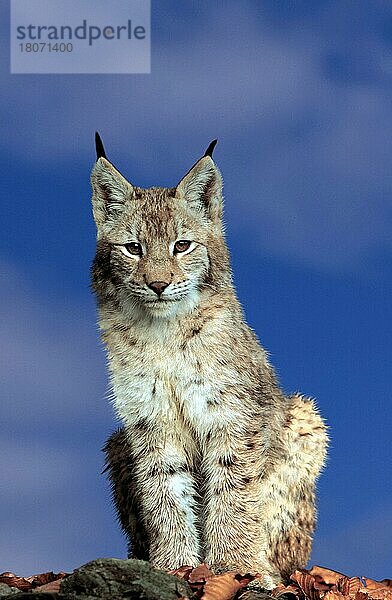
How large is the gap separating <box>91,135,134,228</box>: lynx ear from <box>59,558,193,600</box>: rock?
154 inches

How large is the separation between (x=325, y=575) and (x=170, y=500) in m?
1.78

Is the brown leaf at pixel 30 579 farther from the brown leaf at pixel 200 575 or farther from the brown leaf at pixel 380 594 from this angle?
the brown leaf at pixel 380 594

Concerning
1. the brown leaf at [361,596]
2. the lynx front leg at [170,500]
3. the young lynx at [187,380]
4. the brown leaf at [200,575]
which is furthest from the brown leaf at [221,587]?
the lynx front leg at [170,500]

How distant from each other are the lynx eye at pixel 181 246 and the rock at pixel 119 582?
333cm

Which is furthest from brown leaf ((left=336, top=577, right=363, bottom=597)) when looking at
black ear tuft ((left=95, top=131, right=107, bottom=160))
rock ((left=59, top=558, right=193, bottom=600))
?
black ear tuft ((left=95, top=131, right=107, bottom=160))

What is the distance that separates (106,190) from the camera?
1052 cm

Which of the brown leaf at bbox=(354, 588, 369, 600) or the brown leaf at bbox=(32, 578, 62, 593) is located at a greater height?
the brown leaf at bbox=(32, 578, 62, 593)

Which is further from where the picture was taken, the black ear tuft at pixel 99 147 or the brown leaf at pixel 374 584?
the black ear tuft at pixel 99 147

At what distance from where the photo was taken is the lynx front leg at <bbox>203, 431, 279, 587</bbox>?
10.2 m

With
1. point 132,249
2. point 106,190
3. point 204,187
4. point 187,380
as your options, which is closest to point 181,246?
point 132,249

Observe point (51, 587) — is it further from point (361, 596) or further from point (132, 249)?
point (132, 249)

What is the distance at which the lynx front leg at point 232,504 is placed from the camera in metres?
10.2

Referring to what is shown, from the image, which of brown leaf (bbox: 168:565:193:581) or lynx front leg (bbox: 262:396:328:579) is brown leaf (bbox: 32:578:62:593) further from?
lynx front leg (bbox: 262:396:328:579)

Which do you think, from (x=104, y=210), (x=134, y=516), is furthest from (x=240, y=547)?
(x=104, y=210)
